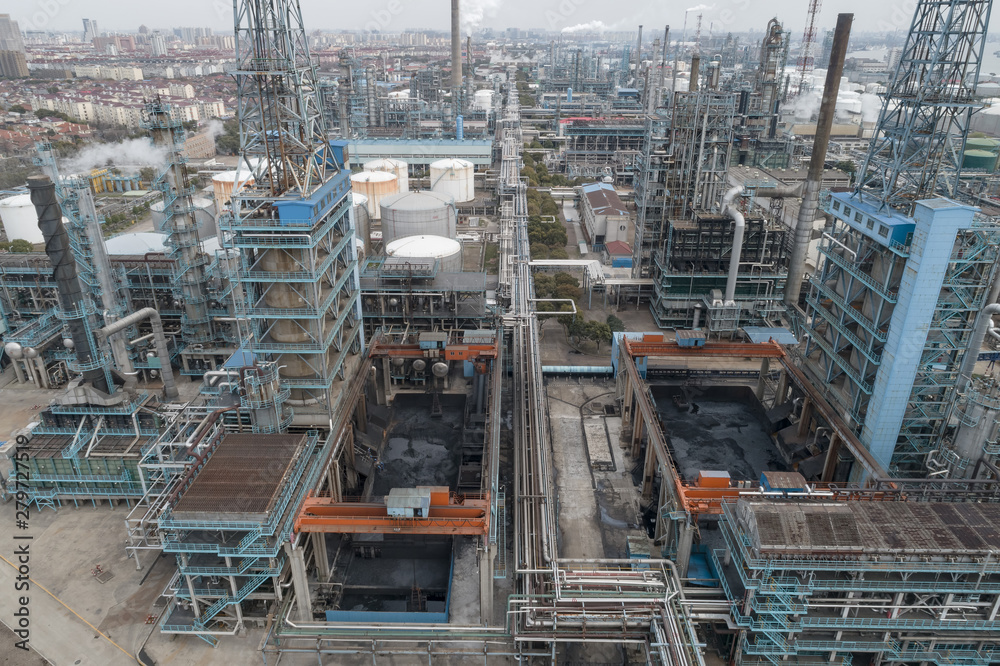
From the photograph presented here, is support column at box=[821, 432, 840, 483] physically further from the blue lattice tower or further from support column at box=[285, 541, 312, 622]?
the blue lattice tower

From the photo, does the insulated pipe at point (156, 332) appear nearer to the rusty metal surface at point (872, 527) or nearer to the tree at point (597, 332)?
the tree at point (597, 332)

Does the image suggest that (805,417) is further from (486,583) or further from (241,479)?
(241,479)

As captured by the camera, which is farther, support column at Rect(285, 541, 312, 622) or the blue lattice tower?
the blue lattice tower

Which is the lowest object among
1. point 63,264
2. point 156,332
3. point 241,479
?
point 241,479

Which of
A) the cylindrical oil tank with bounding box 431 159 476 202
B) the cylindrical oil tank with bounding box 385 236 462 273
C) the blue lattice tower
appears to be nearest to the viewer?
the blue lattice tower

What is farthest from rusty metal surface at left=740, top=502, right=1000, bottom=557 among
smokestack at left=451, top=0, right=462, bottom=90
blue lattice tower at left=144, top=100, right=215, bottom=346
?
smokestack at left=451, top=0, right=462, bottom=90

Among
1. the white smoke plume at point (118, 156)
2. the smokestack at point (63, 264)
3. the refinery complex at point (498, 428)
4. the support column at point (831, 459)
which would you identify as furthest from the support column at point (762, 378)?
the white smoke plume at point (118, 156)

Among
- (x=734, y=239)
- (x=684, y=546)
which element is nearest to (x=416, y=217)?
(x=734, y=239)
